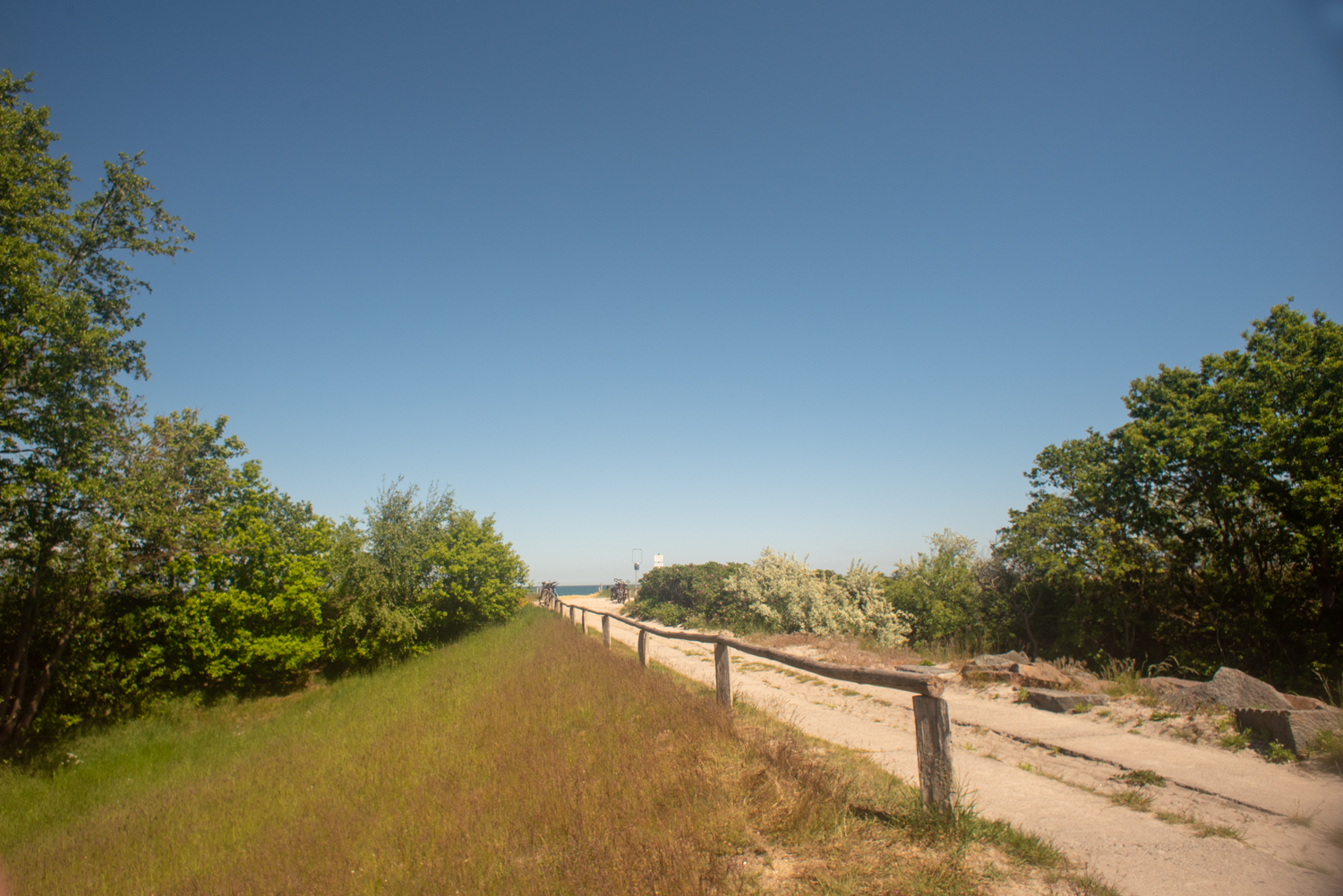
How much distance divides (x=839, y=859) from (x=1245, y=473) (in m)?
18.7

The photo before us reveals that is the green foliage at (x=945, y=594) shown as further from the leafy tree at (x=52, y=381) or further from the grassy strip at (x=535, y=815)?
the leafy tree at (x=52, y=381)


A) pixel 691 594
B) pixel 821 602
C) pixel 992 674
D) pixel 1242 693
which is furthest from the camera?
pixel 691 594

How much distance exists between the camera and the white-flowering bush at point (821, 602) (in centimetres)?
2112

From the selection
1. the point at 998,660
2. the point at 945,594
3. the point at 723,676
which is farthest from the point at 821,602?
the point at 723,676

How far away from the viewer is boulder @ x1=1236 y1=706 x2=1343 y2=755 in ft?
20.7

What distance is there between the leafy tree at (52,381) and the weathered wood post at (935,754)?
1621 cm

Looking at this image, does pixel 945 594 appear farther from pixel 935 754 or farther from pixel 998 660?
pixel 935 754

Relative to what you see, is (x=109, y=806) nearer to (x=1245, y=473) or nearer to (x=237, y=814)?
(x=237, y=814)

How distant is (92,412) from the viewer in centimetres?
1338

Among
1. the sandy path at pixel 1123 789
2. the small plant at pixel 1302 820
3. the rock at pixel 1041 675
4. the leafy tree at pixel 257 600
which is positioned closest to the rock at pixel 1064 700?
the sandy path at pixel 1123 789

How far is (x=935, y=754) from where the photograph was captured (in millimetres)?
4191

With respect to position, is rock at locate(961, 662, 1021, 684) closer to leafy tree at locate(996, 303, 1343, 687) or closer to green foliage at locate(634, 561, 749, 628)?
leafy tree at locate(996, 303, 1343, 687)

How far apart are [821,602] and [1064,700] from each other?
12.7m

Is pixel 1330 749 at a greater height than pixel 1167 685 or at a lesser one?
lesser
